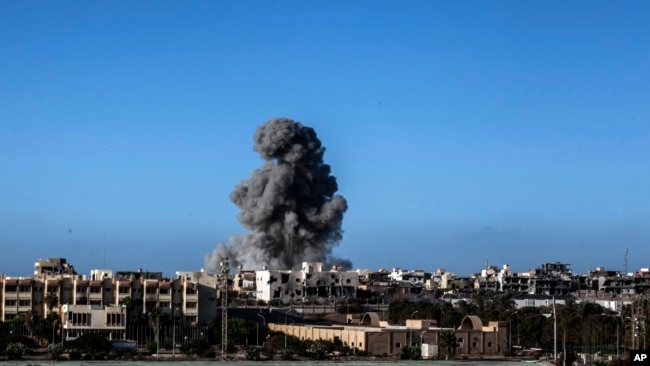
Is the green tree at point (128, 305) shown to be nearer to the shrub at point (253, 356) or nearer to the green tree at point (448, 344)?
the shrub at point (253, 356)

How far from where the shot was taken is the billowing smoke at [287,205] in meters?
128

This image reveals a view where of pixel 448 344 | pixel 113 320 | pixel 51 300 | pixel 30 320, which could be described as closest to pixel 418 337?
pixel 448 344

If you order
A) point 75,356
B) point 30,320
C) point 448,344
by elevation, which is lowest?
point 75,356

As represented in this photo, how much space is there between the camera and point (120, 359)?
6738cm

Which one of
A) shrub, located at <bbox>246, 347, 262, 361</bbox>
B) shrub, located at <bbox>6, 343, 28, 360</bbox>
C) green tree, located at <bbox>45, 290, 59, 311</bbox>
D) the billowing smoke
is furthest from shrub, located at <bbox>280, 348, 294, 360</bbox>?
the billowing smoke

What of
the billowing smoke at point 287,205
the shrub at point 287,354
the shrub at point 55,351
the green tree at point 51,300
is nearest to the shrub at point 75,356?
the shrub at point 55,351

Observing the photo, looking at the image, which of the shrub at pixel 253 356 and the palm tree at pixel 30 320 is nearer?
the shrub at pixel 253 356

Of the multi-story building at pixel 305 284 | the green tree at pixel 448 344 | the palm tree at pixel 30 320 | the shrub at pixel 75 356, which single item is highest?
the multi-story building at pixel 305 284

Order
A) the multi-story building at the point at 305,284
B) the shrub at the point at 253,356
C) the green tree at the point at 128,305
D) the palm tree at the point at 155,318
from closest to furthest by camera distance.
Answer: the shrub at the point at 253,356 < the palm tree at the point at 155,318 < the green tree at the point at 128,305 < the multi-story building at the point at 305,284

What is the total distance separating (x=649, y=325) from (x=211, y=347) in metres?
25.7

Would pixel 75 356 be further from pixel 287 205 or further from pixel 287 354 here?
pixel 287 205

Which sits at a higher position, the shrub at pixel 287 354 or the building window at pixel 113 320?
the building window at pixel 113 320

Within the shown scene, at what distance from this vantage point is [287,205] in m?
128

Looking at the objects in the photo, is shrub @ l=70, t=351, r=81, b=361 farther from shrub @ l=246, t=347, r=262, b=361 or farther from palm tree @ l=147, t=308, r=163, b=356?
palm tree @ l=147, t=308, r=163, b=356
